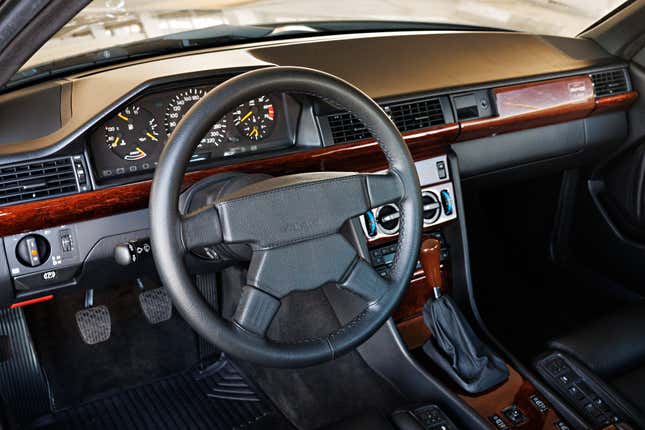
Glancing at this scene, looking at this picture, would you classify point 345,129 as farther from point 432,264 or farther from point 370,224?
point 432,264

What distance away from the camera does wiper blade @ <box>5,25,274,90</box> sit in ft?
5.69

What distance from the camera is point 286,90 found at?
127 cm

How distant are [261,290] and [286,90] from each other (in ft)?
1.20

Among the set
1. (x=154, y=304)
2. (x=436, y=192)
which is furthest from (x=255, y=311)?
(x=154, y=304)

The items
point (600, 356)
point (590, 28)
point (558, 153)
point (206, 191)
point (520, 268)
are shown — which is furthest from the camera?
point (520, 268)

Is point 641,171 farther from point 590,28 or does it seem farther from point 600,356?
point 600,356

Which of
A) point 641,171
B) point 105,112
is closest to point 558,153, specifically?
point 641,171

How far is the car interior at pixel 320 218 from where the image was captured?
126 cm

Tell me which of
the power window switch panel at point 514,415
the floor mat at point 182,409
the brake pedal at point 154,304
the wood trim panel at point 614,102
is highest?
the wood trim panel at point 614,102

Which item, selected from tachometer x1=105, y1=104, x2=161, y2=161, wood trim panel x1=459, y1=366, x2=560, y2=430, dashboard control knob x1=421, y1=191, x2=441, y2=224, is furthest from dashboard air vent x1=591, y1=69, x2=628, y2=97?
tachometer x1=105, y1=104, x2=161, y2=161

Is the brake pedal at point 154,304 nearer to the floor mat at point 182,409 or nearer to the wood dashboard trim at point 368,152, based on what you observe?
the floor mat at point 182,409

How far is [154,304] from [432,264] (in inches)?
35.6

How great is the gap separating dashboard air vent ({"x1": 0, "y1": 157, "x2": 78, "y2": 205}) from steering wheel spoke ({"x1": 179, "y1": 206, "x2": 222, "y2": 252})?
449 mm

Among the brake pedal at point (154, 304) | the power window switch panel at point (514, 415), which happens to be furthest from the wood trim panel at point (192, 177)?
the power window switch panel at point (514, 415)
